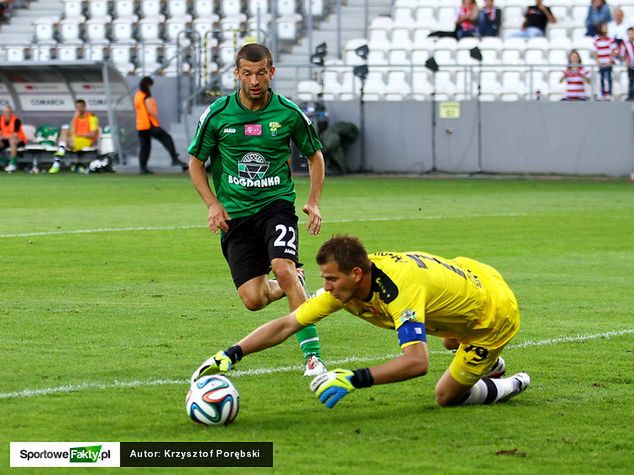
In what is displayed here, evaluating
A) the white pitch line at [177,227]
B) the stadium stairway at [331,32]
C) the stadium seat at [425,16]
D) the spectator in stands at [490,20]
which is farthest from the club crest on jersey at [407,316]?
the stadium seat at [425,16]

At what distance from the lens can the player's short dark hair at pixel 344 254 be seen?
261 inches

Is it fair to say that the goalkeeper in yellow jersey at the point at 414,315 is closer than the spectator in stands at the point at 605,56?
Yes

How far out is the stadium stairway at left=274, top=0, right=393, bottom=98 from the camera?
112 ft

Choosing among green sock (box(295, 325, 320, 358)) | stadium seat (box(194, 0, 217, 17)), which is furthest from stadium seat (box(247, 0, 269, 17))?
green sock (box(295, 325, 320, 358))

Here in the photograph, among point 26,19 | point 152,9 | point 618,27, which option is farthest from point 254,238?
point 26,19

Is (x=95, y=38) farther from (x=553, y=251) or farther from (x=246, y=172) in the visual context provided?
(x=246, y=172)

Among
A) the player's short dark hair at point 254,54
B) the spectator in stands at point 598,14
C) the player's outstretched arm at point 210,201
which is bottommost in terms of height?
the player's outstretched arm at point 210,201

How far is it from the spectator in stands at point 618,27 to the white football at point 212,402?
80.7ft

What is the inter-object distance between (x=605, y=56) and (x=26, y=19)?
17.5 metres

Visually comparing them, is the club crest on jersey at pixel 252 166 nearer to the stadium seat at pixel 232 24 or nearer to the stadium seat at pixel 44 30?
the stadium seat at pixel 232 24

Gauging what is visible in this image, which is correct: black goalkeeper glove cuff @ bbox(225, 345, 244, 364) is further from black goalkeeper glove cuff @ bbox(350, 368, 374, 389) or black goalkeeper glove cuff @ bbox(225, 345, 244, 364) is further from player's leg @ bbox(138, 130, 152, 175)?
player's leg @ bbox(138, 130, 152, 175)

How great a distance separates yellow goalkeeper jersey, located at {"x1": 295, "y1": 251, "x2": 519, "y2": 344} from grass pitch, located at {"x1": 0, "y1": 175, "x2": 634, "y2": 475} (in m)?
0.46

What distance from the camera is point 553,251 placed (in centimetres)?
1595

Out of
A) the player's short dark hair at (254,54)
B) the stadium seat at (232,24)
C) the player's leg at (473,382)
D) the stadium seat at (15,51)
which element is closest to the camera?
the player's leg at (473,382)
